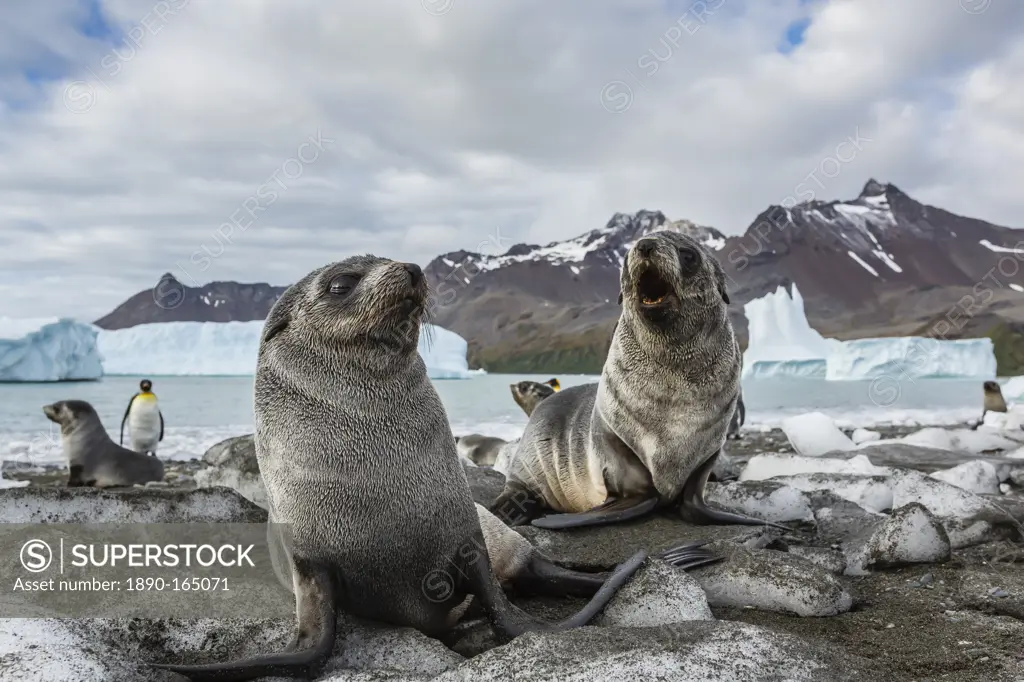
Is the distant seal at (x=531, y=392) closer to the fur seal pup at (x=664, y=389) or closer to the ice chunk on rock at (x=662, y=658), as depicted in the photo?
the fur seal pup at (x=664, y=389)

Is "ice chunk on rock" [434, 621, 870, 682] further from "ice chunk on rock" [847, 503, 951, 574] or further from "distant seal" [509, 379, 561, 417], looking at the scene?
"distant seal" [509, 379, 561, 417]

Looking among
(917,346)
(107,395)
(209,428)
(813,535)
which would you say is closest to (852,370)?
(917,346)

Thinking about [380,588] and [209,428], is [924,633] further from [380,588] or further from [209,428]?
[209,428]

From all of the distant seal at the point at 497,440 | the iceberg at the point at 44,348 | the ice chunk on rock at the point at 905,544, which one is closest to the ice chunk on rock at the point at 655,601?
the ice chunk on rock at the point at 905,544

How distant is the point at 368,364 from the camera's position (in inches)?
109

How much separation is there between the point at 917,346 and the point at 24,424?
36.4 metres

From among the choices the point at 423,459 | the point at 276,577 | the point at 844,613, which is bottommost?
the point at 844,613

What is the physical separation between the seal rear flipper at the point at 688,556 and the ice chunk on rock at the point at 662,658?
1.07 metres

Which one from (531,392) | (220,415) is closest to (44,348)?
(220,415)

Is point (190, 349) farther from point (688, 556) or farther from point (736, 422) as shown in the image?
point (688, 556)

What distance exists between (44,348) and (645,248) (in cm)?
3343

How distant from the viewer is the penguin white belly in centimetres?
1375

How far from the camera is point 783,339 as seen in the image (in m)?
46.5

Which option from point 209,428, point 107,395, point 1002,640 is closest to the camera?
point 1002,640
